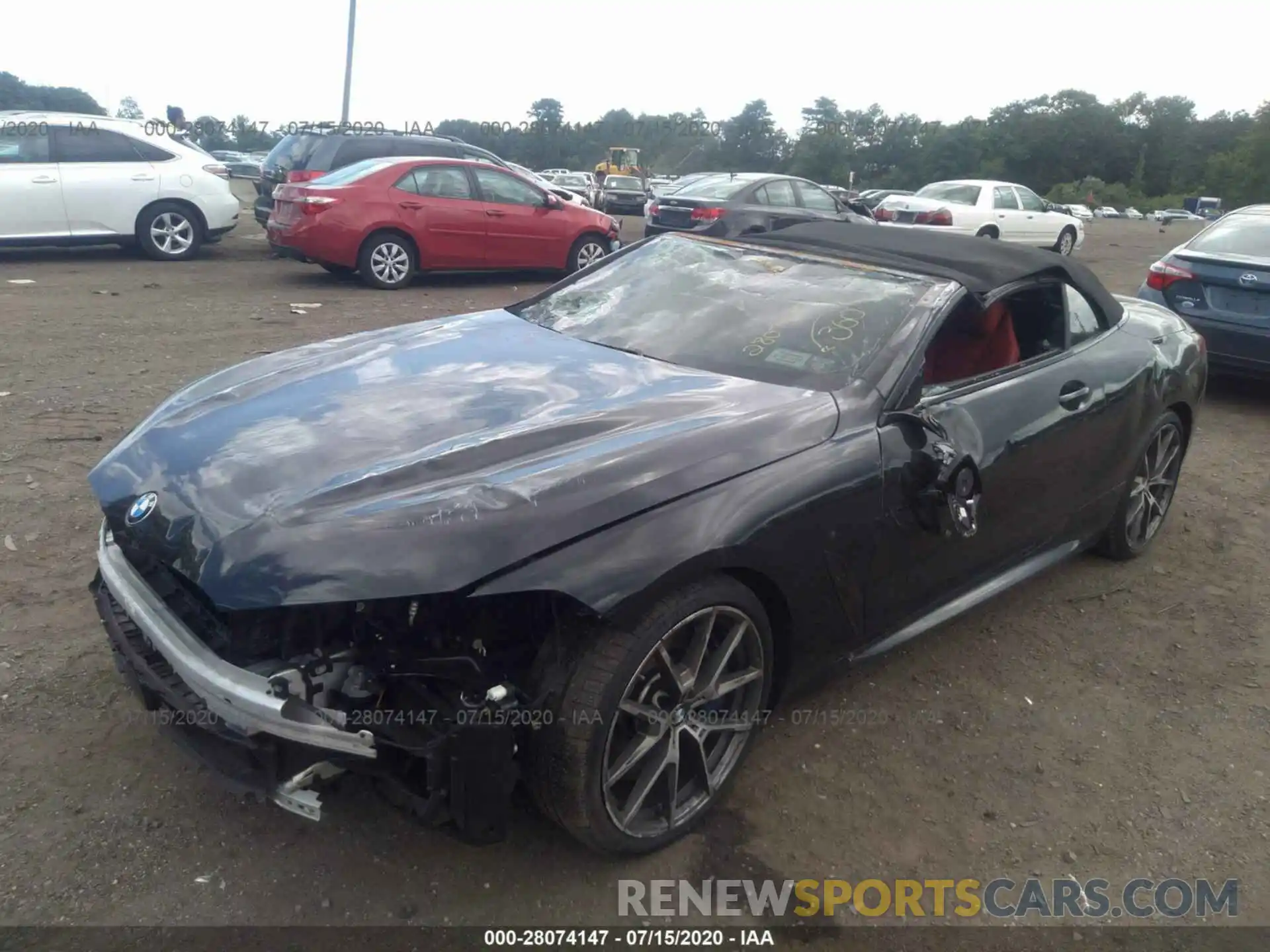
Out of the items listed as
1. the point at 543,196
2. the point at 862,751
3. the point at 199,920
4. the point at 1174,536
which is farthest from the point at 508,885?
the point at 543,196

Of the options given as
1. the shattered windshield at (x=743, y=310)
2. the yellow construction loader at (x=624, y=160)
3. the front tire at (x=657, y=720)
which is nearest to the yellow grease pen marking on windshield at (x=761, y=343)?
the shattered windshield at (x=743, y=310)

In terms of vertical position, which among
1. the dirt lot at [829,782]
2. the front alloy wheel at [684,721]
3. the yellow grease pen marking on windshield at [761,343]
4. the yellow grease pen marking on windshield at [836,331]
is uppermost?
the yellow grease pen marking on windshield at [836,331]

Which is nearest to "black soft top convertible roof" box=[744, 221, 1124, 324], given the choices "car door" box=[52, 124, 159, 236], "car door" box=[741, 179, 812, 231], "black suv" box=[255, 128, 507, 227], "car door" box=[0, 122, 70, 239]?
"black suv" box=[255, 128, 507, 227]

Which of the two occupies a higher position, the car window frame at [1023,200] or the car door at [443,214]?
the car window frame at [1023,200]

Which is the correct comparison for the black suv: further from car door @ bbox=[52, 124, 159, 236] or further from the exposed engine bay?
the exposed engine bay

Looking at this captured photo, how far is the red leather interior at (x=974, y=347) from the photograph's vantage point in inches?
135

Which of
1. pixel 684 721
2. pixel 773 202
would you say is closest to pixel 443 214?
pixel 773 202

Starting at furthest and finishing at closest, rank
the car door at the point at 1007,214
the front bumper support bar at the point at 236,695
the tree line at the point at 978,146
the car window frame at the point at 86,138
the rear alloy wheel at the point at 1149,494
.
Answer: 1. the tree line at the point at 978,146
2. the car door at the point at 1007,214
3. the car window frame at the point at 86,138
4. the rear alloy wheel at the point at 1149,494
5. the front bumper support bar at the point at 236,695

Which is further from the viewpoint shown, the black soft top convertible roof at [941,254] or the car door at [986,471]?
the black soft top convertible roof at [941,254]

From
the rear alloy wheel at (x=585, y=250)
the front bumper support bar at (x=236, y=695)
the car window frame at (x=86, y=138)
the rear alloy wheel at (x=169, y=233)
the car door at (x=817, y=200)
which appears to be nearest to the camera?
the front bumper support bar at (x=236, y=695)

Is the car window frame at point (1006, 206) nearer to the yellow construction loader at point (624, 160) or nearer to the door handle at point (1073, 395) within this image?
the door handle at point (1073, 395)

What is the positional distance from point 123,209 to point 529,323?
9392 millimetres

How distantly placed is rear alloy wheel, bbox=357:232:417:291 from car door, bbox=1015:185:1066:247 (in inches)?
488

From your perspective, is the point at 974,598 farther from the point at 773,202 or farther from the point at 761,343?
the point at 773,202
